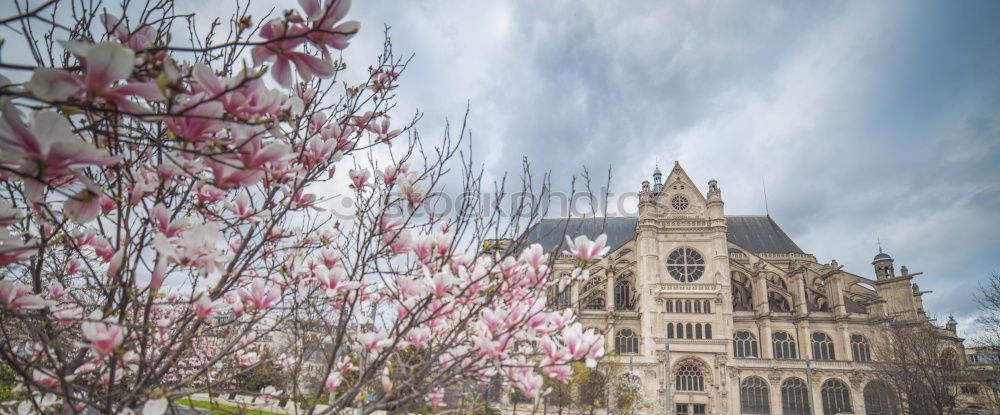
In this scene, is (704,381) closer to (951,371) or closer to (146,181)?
(951,371)

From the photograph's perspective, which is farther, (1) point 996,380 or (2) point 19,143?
(1) point 996,380

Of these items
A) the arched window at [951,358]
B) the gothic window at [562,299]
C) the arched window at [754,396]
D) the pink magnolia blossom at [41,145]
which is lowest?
the arched window at [754,396]

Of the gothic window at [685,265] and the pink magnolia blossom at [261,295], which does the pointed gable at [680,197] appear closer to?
the gothic window at [685,265]

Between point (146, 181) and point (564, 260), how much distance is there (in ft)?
98.5

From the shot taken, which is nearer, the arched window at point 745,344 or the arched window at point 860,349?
the arched window at point 860,349

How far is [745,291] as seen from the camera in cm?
2808

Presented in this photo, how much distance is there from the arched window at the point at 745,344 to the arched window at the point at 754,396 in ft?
4.69

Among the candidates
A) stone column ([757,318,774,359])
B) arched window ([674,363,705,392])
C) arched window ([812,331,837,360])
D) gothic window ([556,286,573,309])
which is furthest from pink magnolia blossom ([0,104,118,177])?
arched window ([812,331,837,360])

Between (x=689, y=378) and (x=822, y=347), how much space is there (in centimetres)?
796

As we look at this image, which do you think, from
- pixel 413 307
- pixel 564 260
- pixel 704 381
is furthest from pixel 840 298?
pixel 413 307

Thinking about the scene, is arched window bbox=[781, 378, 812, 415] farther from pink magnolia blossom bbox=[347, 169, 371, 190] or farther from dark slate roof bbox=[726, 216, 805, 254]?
pink magnolia blossom bbox=[347, 169, 371, 190]

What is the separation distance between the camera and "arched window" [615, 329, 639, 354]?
2622 cm

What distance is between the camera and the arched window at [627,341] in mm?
26219

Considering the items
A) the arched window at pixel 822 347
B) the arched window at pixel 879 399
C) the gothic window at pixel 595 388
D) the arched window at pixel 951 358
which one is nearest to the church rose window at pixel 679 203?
the arched window at pixel 822 347
